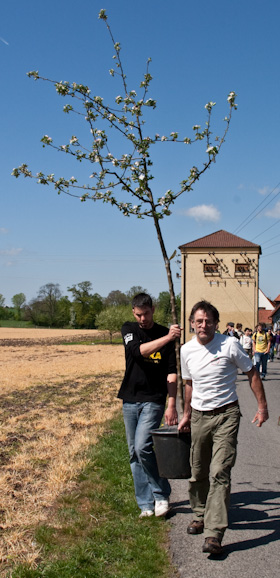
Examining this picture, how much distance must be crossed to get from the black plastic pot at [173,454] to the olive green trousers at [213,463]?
0.34 feet

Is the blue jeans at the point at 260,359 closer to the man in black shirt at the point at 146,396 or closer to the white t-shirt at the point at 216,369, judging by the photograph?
the man in black shirt at the point at 146,396

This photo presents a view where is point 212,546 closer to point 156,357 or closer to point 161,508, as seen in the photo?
point 161,508

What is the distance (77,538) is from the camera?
14.9ft

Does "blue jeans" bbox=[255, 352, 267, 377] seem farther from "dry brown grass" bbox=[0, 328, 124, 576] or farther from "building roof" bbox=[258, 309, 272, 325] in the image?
"building roof" bbox=[258, 309, 272, 325]

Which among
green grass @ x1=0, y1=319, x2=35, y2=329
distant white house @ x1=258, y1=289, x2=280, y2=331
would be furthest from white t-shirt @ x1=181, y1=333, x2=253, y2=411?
green grass @ x1=0, y1=319, x2=35, y2=329

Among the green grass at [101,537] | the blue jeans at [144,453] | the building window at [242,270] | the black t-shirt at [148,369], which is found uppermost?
the building window at [242,270]

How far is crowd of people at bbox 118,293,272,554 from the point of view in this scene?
4.50 m

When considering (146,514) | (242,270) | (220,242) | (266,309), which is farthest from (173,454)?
(266,309)

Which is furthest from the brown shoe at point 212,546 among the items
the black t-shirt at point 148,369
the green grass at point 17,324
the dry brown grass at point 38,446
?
the green grass at point 17,324

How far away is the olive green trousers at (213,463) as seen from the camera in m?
4.33

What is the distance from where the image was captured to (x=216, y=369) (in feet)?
15.3

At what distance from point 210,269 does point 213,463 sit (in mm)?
50952

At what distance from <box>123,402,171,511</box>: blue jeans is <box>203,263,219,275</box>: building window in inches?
1967

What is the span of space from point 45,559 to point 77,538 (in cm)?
48
